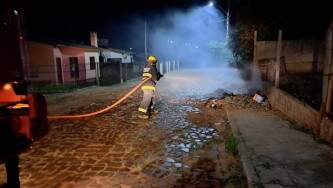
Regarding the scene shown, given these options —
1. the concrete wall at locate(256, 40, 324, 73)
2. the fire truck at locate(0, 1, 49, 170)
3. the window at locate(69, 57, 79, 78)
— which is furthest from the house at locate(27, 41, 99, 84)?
the fire truck at locate(0, 1, 49, 170)

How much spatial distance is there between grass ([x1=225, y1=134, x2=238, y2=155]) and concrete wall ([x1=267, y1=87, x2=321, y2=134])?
1831 mm

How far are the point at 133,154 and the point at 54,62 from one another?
59.6 ft

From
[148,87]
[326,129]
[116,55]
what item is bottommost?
[326,129]

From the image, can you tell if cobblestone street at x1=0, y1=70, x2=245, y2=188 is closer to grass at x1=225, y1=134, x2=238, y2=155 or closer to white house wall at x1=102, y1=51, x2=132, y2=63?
grass at x1=225, y1=134, x2=238, y2=155

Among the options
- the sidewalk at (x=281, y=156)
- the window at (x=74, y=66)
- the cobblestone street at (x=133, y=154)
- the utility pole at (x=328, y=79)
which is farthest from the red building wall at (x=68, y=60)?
the utility pole at (x=328, y=79)

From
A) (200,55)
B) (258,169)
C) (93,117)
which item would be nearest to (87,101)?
(93,117)

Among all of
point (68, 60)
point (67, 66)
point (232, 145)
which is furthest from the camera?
point (68, 60)

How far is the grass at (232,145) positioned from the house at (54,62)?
15866mm

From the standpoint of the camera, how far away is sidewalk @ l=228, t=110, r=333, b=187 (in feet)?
15.5

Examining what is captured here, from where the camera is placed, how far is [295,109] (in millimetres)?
8203

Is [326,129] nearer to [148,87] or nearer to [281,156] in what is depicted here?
[281,156]

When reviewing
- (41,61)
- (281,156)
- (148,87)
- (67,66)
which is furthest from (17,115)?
(67,66)

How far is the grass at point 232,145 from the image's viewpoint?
657cm

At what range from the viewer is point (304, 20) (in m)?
15.1
